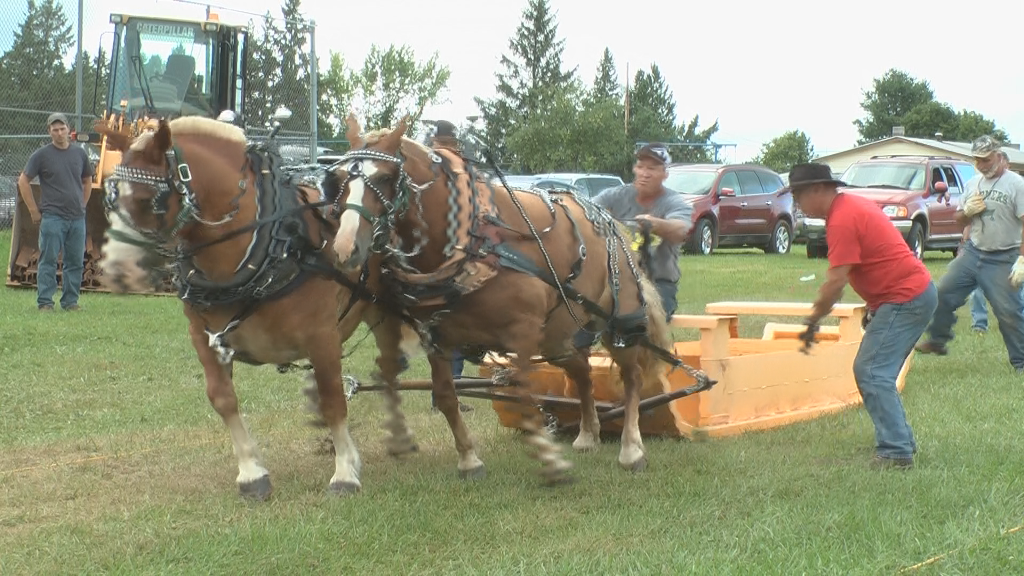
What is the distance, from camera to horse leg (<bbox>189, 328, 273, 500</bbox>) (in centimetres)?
569

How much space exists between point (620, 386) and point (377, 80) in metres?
53.4

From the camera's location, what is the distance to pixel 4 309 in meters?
12.7

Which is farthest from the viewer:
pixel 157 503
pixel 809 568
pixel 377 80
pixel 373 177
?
pixel 377 80

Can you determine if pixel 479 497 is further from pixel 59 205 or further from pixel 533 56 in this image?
pixel 533 56

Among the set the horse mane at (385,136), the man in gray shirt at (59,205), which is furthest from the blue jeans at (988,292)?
the man in gray shirt at (59,205)

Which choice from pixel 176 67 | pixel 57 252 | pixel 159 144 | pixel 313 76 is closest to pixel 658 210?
pixel 159 144

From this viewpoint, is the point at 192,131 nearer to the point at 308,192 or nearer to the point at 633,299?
the point at 308,192

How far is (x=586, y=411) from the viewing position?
725cm

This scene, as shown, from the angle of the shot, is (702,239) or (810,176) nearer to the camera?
(810,176)

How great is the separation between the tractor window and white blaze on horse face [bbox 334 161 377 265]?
11403 millimetres

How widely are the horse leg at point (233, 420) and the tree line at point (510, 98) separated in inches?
53.5

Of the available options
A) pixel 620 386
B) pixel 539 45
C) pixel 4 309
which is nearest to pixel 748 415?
pixel 620 386

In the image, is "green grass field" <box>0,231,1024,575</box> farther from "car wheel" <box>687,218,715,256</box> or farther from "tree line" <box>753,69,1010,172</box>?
"tree line" <box>753,69,1010,172</box>

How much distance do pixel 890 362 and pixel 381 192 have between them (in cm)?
297
